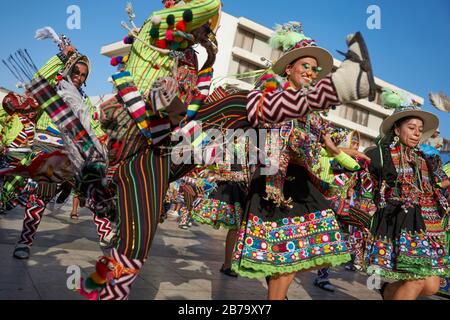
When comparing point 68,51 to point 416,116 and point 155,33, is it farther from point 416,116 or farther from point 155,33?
point 416,116

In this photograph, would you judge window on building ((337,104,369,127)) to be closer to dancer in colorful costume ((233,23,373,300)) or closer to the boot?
dancer in colorful costume ((233,23,373,300))

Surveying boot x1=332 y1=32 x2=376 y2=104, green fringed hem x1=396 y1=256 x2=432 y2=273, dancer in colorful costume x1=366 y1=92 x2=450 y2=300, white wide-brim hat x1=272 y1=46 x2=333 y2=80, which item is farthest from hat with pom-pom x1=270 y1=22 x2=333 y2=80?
green fringed hem x1=396 y1=256 x2=432 y2=273

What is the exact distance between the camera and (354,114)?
4641 cm

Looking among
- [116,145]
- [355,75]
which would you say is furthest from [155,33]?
[355,75]

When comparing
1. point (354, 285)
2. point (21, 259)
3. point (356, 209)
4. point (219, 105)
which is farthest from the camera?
point (354, 285)

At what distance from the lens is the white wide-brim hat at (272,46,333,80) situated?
348 cm

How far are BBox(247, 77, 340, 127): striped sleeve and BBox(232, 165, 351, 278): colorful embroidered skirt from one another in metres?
1.03

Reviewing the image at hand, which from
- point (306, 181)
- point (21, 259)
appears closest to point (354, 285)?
point (306, 181)

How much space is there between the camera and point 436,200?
432 centimetres

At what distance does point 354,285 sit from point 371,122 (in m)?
44.7

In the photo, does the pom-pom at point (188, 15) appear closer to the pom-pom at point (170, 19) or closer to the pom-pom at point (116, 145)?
the pom-pom at point (170, 19)

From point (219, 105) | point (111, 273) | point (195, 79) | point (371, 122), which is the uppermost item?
point (371, 122)
